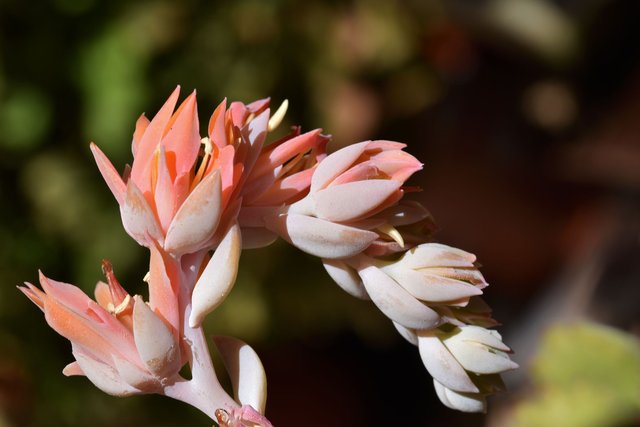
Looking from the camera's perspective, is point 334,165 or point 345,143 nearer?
point 334,165

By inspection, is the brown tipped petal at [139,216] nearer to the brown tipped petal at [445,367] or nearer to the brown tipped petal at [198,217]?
the brown tipped petal at [198,217]

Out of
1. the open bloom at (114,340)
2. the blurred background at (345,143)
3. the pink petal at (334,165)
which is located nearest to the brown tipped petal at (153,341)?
the open bloom at (114,340)

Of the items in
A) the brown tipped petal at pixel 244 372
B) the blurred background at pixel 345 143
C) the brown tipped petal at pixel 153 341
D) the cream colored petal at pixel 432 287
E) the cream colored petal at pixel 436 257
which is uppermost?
the cream colored petal at pixel 436 257

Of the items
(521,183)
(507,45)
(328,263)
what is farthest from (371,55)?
(328,263)

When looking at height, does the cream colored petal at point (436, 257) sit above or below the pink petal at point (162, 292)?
above

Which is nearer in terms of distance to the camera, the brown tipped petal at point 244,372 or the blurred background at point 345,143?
the brown tipped petal at point 244,372

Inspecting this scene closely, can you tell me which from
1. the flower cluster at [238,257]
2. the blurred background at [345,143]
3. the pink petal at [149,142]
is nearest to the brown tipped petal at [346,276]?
the flower cluster at [238,257]

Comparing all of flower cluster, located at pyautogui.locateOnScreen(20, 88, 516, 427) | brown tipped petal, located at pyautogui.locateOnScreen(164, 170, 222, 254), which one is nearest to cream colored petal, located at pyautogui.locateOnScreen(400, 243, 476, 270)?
flower cluster, located at pyautogui.locateOnScreen(20, 88, 516, 427)

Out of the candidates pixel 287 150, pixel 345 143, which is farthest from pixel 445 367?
pixel 345 143

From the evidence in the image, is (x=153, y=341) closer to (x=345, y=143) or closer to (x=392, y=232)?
(x=392, y=232)
